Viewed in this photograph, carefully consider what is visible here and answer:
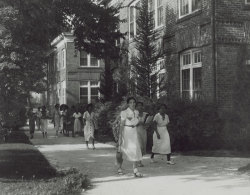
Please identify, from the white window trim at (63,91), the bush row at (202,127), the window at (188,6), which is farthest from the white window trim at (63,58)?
the bush row at (202,127)

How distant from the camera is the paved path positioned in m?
7.88

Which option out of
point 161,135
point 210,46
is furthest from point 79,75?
point 161,135

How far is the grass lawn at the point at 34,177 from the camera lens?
26.3ft

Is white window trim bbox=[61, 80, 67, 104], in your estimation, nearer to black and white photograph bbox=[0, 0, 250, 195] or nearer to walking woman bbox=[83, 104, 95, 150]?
black and white photograph bbox=[0, 0, 250, 195]

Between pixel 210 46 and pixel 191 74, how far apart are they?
1960mm

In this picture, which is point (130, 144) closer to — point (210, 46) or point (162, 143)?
point (162, 143)

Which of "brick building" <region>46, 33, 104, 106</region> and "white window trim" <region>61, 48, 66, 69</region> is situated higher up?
"white window trim" <region>61, 48, 66, 69</region>

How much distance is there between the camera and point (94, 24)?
17.1 metres

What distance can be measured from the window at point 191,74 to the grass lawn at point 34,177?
6.50 meters

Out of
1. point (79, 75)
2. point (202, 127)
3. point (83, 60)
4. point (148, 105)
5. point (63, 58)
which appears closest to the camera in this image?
point (202, 127)

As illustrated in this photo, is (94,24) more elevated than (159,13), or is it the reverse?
(159,13)

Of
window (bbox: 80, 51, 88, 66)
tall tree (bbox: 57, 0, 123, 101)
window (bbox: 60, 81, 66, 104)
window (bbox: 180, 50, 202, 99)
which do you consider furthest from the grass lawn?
Result: window (bbox: 60, 81, 66, 104)

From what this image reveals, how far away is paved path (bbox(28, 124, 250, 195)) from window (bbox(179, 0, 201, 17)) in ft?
21.3

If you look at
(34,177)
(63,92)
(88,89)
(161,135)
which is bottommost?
(34,177)
